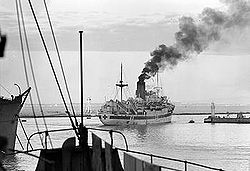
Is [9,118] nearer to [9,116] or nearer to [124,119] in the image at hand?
[9,116]

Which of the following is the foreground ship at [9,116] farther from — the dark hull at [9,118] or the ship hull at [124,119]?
the ship hull at [124,119]

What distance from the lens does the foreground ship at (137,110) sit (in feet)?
497

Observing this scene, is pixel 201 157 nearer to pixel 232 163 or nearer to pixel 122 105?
pixel 232 163

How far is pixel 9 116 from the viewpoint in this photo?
51875 millimetres

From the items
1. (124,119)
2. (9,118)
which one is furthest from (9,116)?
(124,119)

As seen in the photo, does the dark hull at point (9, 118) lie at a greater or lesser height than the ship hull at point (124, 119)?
greater

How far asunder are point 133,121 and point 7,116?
102176mm

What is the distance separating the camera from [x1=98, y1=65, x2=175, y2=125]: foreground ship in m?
151

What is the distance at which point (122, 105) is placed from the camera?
154250 mm

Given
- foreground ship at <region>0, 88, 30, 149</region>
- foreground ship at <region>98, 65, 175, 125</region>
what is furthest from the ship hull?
foreground ship at <region>0, 88, 30, 149</region>

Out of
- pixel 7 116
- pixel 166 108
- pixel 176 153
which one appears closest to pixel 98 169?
pixel 7 116

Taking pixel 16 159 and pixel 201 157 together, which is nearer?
pixel 16 159

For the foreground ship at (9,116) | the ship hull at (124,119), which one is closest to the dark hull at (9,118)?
the foreground ship at (9,116)

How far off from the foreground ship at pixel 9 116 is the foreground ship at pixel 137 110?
96728mm
